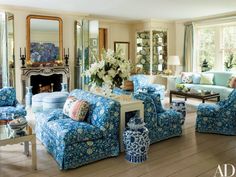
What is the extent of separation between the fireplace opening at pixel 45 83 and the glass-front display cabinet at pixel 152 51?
2935 millimetres

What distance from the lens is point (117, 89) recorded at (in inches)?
162

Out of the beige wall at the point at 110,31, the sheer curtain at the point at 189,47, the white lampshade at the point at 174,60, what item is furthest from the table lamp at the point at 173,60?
the beige wall at the point at 110,31

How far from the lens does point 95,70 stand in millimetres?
3553

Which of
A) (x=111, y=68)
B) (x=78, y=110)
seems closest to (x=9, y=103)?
(x=78, y=110)

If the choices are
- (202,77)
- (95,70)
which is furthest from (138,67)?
(95,70)

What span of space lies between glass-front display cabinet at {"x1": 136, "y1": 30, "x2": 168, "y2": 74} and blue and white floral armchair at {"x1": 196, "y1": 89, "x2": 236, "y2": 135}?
14.9 ft

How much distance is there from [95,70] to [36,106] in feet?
9.01

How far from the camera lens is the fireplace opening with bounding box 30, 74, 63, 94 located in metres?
7.19

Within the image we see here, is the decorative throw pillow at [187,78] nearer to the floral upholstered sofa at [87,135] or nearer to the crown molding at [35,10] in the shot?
the crown molding at [35,10]

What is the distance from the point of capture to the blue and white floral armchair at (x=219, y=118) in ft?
13.7

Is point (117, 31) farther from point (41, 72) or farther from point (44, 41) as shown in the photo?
point (41, 72)

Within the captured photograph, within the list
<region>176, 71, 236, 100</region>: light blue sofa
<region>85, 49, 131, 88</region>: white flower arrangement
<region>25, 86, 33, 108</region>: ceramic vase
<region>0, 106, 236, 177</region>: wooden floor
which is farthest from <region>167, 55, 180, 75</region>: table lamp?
<region>85, 49, 131, 88</region>: white flower arrangement

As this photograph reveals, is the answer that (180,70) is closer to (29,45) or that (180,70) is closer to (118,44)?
(118,44)

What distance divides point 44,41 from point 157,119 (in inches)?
174
